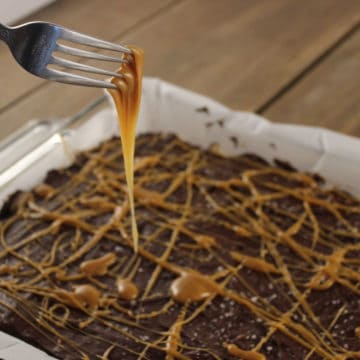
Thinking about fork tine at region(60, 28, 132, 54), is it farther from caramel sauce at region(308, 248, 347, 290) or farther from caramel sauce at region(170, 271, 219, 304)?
caramel sauce at region(308, 248, 347, 290)

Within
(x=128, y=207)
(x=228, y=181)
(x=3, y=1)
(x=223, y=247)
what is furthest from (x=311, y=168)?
(x=3, y=1)

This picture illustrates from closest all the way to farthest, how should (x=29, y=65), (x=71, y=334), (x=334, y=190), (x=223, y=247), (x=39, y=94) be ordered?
1. (x=29, y=65)
2. (x=71, y=334)
3. (x=223, y=247)
4. (x=334, y=190)
5. (x=39, y=94)

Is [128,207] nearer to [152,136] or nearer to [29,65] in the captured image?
[152,136]

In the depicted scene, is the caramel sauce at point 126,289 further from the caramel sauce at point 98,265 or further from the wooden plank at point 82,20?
the wooden plank at point 82,20

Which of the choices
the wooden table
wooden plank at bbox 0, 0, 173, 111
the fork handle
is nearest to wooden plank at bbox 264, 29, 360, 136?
the wooden table

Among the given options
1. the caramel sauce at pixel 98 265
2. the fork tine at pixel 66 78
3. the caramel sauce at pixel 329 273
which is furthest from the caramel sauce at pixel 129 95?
the caramel sauce at pixel 329 273
